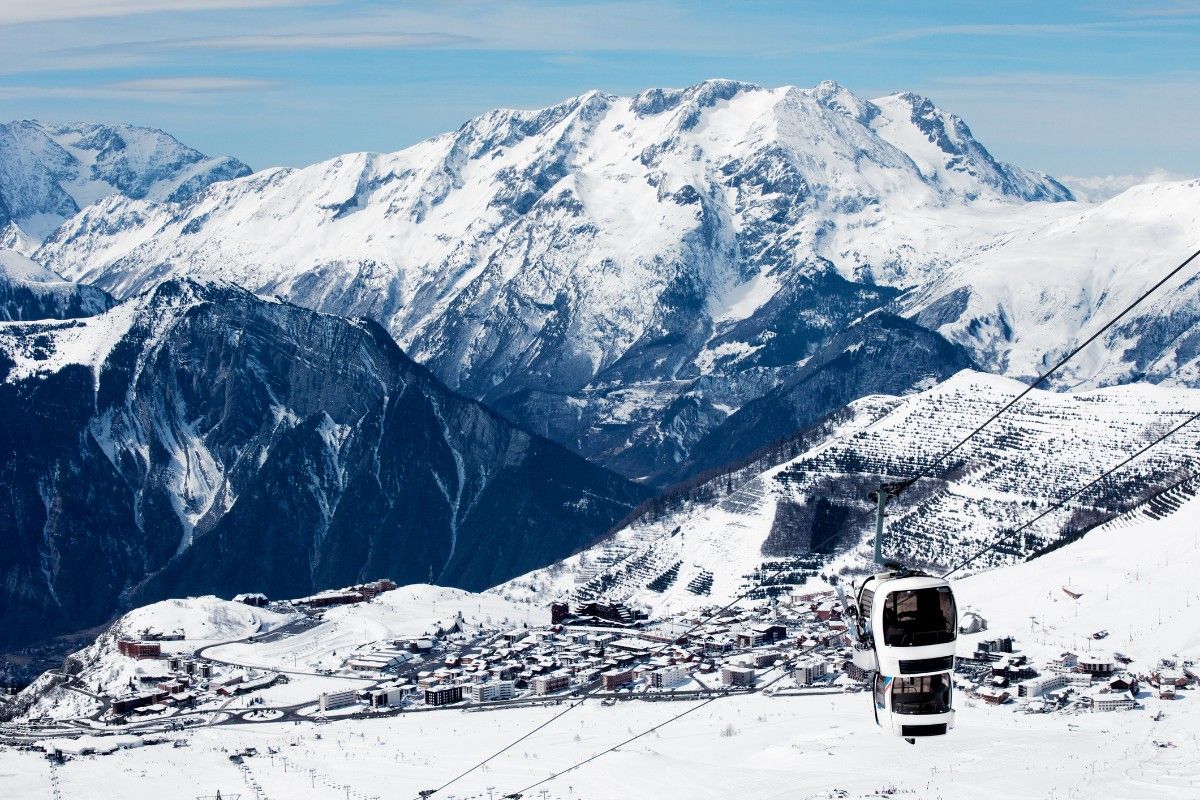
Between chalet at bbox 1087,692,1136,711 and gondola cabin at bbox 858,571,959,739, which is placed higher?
gondola cabin at bbox 858,571,959,739

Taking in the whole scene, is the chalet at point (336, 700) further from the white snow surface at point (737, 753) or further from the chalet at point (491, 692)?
the chalet at point (491, 692)

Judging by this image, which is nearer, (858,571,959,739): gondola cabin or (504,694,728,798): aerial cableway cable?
(858,571,959,739): gondola cabin

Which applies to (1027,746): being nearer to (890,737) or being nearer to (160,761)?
(890,737)

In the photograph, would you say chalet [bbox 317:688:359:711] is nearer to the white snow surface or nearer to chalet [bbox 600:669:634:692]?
the white snow surface

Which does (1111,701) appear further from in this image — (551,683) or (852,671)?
(551,683)

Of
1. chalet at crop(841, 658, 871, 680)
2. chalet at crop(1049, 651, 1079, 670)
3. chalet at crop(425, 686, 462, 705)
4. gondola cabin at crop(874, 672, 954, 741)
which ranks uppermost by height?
Result: gondola cabin at crop(874, 672, 954, 741)

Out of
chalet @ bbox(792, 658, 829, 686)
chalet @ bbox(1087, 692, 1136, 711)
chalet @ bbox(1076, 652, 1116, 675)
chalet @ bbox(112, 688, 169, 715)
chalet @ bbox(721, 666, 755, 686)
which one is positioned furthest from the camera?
chalet @ bbox(112, 688, 169, 715)

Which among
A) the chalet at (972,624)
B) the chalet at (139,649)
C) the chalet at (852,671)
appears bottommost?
the chalet at (852,671)

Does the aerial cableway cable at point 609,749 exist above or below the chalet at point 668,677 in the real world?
below

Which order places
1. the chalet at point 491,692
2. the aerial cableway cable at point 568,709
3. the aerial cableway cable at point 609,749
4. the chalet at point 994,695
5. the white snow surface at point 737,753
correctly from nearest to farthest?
the white snow surface at point 737,753 → the aerial cableway cable at point 609,749 → the aerial cableway cable at point 568,709 → the chalet at point 994,695 → the chalet at point 491,692

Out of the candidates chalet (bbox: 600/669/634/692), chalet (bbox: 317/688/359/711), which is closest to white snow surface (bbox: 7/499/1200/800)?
chalet (bbox: 317/688/359/711)

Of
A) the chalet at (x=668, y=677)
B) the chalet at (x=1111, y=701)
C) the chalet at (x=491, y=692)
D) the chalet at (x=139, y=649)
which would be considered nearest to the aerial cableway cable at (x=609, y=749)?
the chalet at (x=668, y=677)
